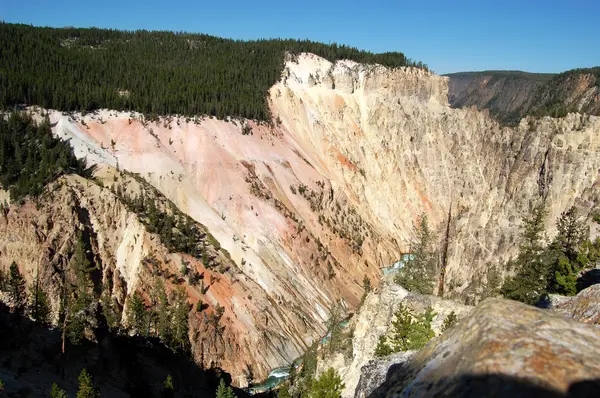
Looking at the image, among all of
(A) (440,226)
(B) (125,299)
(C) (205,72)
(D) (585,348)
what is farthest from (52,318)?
(A) (440,226)

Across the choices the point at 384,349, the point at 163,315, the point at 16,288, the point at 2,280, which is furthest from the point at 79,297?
the point at 384,349

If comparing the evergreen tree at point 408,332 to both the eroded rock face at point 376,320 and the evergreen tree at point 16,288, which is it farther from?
the evergreen tree at point 16,288

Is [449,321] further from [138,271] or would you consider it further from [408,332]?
[138,271]

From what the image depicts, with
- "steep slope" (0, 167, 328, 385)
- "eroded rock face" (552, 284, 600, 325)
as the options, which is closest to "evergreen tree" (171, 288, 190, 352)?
"steep slope" (0, 167, 328, 385)

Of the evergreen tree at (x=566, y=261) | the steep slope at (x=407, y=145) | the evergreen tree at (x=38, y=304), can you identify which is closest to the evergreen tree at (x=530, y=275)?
the evergreen tree at (x=566, y=261)

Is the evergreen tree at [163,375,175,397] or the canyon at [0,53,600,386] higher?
the canyon at [0,53,600,386]

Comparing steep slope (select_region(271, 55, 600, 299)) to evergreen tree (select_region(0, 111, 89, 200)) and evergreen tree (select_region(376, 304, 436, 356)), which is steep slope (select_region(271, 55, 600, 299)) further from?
evergreen tree (select_region(376, 304, 436, 356))
